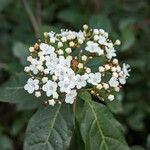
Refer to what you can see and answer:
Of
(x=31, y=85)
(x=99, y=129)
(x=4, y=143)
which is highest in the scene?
(x=31, y=85)

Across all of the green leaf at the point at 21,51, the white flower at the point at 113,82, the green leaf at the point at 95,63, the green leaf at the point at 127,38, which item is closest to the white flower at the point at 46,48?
the green leaf at the point at 95,63

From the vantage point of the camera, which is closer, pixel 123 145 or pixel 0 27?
pixel 123 145

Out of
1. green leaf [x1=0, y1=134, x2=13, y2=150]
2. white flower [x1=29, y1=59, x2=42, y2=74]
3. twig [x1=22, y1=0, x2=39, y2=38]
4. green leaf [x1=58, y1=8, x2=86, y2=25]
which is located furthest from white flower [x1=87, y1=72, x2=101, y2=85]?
twig [x1=22, y1=0, x2=39, y2=38]

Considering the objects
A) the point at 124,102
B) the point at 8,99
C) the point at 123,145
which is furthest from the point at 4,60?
the point at 123,145

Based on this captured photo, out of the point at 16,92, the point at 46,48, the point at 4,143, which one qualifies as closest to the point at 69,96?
the point at 46,48

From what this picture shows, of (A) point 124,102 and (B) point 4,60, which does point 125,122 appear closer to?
(A) point 124,102

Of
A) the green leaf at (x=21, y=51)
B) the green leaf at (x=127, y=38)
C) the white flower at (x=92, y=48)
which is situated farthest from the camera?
the green leaf at (x=127, y=38)

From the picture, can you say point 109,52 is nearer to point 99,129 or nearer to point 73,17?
point 99,129

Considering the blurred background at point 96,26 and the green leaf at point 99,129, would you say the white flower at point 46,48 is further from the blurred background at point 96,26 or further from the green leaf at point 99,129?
the blurred background at point 96,26
